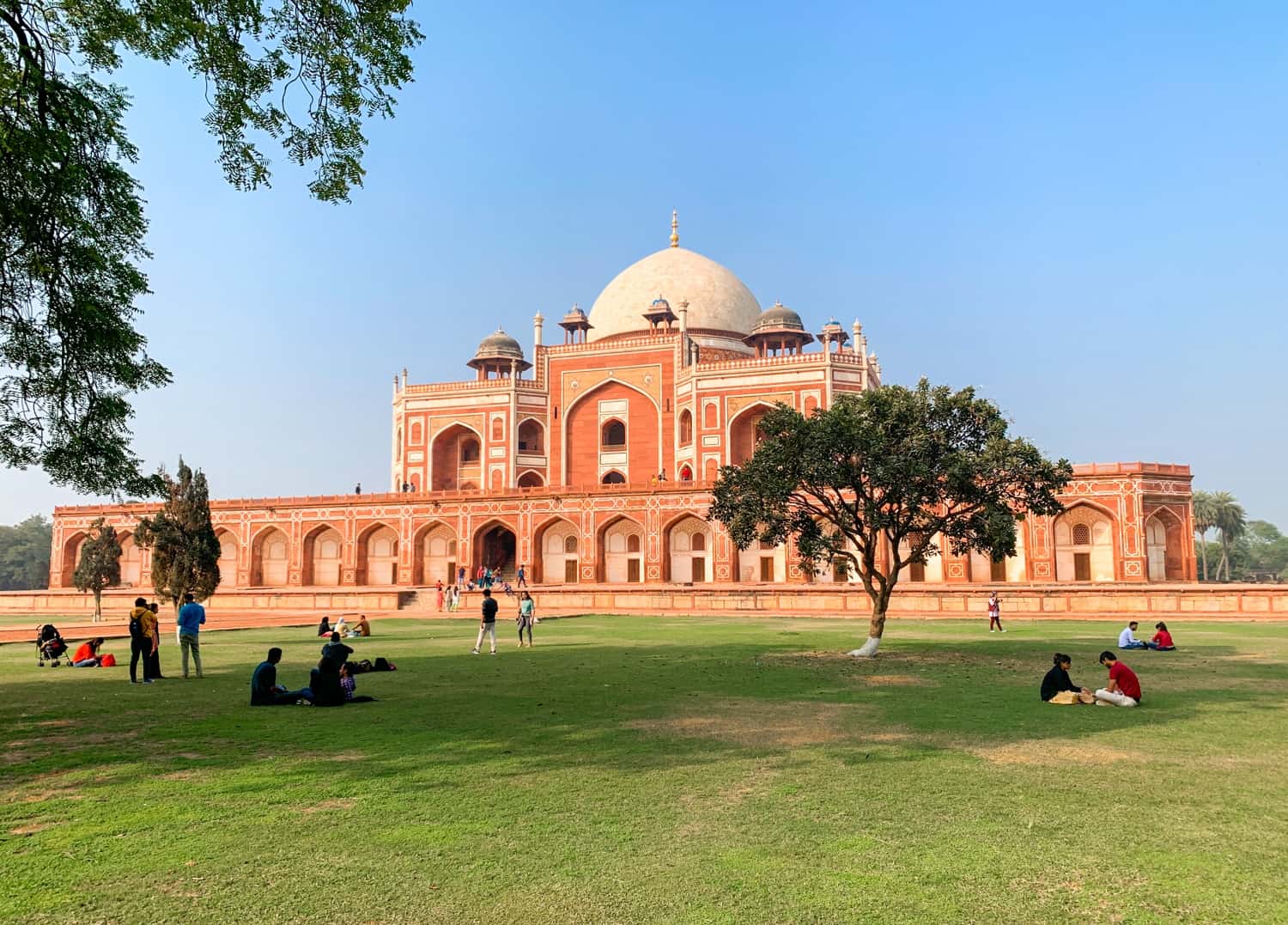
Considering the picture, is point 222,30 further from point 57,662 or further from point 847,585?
point 847,585

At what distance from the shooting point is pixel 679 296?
52.4 m

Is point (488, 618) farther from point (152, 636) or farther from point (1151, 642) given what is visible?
point (1151, 642)

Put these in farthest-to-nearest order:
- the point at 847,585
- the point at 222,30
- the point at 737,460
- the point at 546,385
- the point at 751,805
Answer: the point at 546,385 → the point at 737,460 → the point at 847,585 → the point at 222,30 → the point at 751,805

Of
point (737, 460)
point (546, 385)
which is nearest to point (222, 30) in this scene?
point (737, 460)

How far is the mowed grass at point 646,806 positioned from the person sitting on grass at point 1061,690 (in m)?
0.21

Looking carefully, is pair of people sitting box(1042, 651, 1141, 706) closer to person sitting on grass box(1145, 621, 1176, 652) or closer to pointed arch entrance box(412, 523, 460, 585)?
person sitting on grass box(1145, 621, 1176, 652)

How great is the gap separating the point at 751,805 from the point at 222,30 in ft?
27.5

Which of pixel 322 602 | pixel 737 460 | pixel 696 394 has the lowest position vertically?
pixel 322 602

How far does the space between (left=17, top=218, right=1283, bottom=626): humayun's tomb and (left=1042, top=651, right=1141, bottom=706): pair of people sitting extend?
59.1ft

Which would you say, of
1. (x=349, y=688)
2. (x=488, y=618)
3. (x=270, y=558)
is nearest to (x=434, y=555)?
(x=270, y=558)

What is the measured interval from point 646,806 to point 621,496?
3432 centimetres

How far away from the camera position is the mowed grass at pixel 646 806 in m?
4.15

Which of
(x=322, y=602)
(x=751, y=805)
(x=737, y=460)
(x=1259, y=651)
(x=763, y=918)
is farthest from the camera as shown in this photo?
(x=737, y=460)

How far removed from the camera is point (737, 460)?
44.3 m
